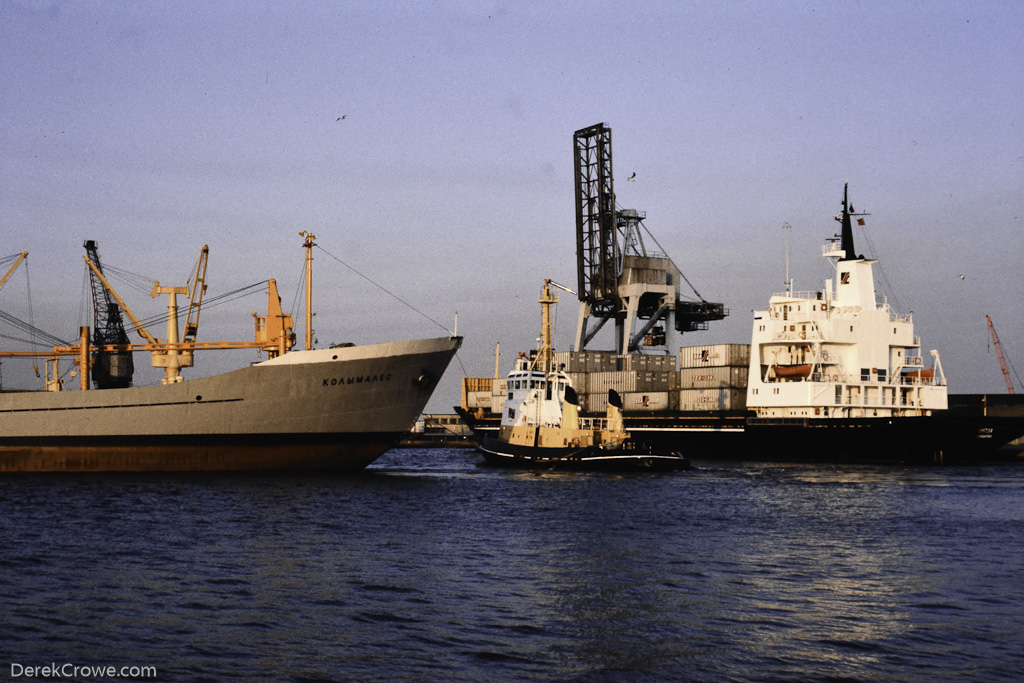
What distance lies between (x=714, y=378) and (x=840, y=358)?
8678mm

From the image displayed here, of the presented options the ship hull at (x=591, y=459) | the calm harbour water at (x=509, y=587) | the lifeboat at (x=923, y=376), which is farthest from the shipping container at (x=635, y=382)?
the calm harbour water at (x=509, y=587)

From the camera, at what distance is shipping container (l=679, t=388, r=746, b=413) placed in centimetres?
6200

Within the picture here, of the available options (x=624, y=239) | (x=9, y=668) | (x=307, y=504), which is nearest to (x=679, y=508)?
(x=307, y=504)

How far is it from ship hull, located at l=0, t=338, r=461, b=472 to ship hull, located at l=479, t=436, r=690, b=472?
25.6 feet

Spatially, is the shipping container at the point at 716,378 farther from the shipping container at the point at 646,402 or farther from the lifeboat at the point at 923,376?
the lifeboat at the point at 923,376

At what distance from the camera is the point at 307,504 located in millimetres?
28797

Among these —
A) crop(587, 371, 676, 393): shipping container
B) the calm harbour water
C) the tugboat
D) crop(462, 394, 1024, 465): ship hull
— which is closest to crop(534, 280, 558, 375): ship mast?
the tugboat

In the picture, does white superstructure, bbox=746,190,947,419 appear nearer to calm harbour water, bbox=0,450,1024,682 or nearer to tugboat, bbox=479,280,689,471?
tugboat, bbox=479,280,689,471

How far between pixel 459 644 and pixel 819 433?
4350 cm

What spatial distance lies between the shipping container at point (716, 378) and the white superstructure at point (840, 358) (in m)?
3.58

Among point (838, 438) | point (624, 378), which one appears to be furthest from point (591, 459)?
point (624, 378)

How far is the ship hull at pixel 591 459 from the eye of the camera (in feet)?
139

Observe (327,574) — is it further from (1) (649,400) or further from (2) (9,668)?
(1) (649,400)

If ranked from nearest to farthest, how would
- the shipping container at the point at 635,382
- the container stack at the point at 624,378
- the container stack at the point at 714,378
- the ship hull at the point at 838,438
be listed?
the ship hull at the point at 838,438 < the container stack at the point at 714,378 < the container stack at the point at 624,378 < the shipping container at the point at 635,382
